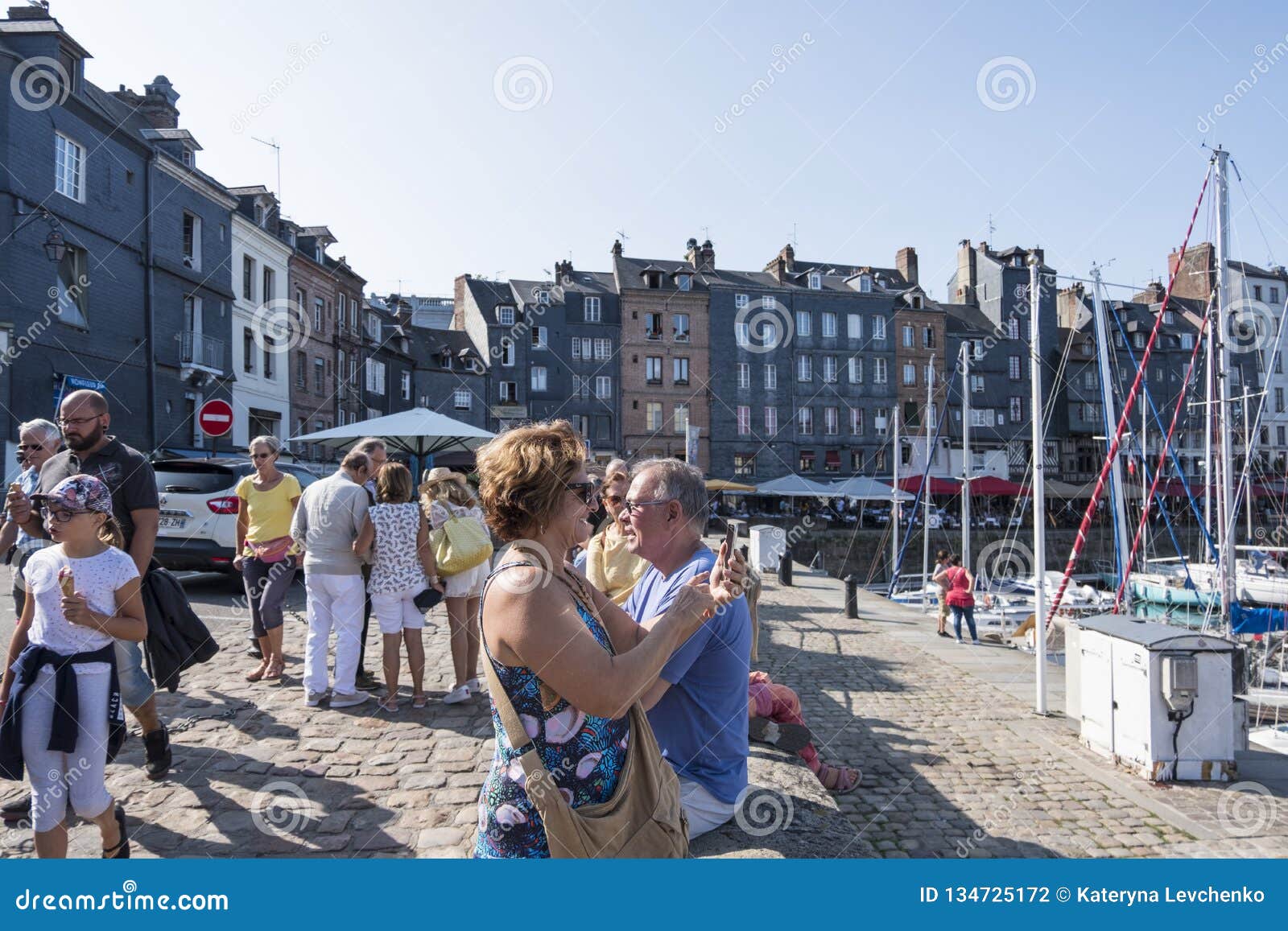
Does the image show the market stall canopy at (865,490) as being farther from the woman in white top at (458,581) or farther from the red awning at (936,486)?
the woman in white top at (458,581)

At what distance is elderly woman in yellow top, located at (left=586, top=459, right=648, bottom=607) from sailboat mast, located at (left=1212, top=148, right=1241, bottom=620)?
1193 cm

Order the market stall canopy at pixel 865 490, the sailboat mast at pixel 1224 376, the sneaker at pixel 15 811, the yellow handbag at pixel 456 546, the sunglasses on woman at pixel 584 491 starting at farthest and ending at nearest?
1. the market stall canopy at pixel 865 490
2. the sailboat mast at pixel 1224 376
3. the yellow handbag at pixel 456 546
4. the sneaker at pixel 15 811
5. the sunglasses on woman at pixel 584 491

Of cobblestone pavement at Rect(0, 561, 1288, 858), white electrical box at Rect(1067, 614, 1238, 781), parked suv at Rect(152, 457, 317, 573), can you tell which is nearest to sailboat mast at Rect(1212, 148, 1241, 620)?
cobblestone pavement at Rect(0, 561, 1288, 858)

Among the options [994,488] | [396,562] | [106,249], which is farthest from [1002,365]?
[396,562]

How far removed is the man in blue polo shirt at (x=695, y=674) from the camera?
3395 millimetres

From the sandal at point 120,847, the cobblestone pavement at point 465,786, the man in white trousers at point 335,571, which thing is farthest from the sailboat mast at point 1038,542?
the sandal at point 120,847

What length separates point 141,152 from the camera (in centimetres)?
2458

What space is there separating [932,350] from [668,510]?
184 feet

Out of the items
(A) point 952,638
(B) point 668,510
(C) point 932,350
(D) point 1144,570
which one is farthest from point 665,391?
(B) point 668,510

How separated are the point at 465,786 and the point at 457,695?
1.80 metres

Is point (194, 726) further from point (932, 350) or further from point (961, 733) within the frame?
point (932, 350)

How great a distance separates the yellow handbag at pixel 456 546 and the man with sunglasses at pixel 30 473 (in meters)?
2.46

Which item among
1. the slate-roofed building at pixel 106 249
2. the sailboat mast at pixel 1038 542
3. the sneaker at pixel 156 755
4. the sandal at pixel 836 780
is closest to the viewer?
the sneaker at pixel 156 755

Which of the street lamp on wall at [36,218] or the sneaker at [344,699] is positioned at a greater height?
the street lamp on wall at [36,218]
